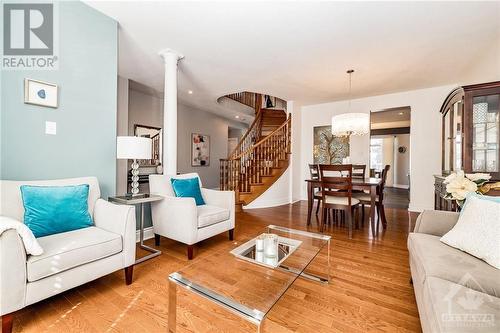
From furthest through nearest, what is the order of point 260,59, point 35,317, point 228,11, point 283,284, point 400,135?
point 400,135
point 260,59
point 228,11
point 35,317
point 283,284

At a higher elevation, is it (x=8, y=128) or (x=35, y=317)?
(x=8, y=128)

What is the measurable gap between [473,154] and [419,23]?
160 cm

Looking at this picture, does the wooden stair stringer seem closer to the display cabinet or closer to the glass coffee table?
the glass coffee table

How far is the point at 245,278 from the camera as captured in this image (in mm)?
1271

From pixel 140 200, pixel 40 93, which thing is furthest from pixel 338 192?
pixel 40 93

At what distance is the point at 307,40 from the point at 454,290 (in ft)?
9.04

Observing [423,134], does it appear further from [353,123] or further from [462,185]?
[462,185]

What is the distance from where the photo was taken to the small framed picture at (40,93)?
182 centimetres

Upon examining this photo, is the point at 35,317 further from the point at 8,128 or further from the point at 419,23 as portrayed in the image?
the point at 419,23

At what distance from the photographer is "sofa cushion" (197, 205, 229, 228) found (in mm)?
2338

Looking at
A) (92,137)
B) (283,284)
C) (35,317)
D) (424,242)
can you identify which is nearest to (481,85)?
(424,242)

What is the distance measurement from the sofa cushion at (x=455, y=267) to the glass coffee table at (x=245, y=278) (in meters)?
0.66

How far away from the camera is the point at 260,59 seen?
3.24 m

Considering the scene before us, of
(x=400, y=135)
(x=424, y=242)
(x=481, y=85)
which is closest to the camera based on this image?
(x=424, y=242)
